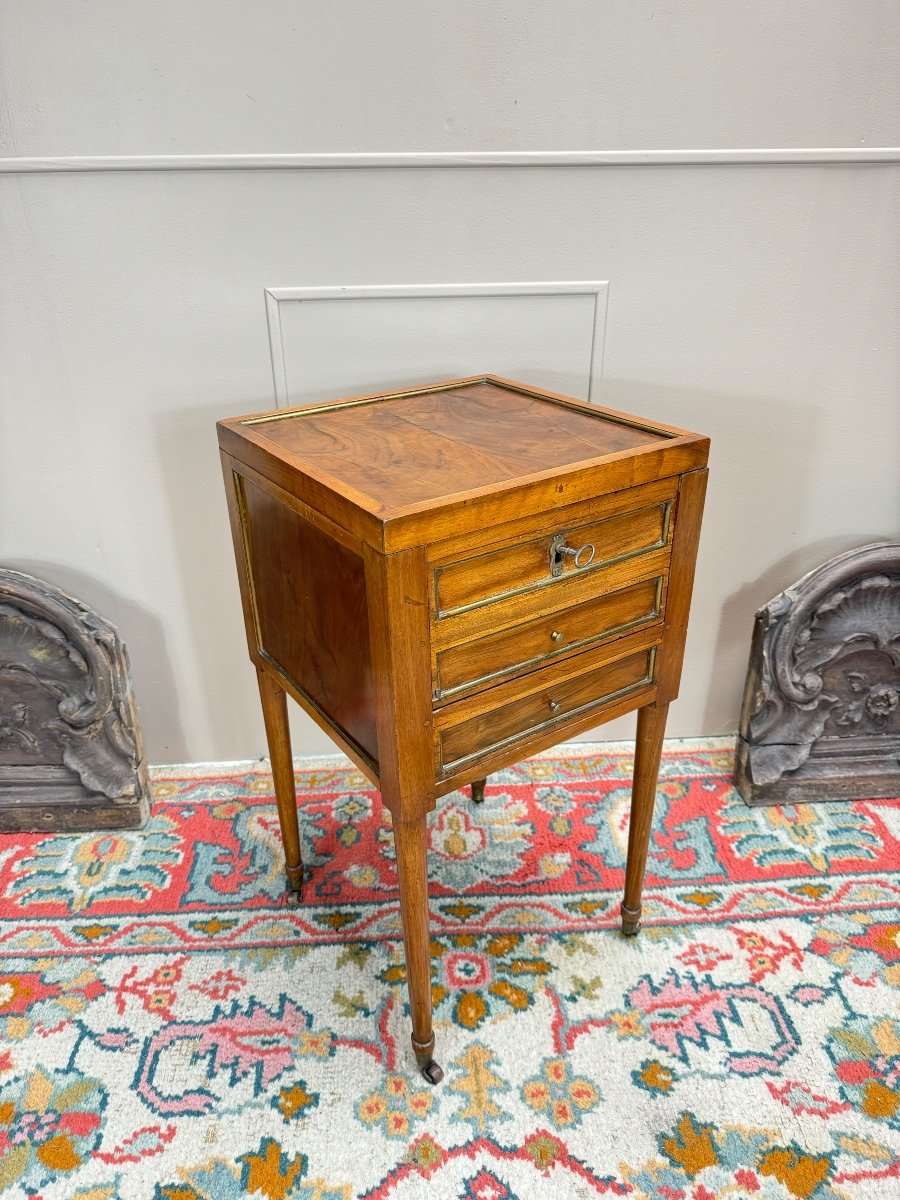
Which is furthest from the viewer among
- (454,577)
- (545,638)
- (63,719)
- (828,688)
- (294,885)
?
(828,688)

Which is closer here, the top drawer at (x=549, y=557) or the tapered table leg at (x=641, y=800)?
the top drawer at (x=549, y=557)

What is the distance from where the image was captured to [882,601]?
1.83m

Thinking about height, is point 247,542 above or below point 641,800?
above

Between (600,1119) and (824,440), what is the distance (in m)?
1.37

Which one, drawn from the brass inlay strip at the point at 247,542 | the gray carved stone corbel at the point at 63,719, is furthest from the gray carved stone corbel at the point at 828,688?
the gray carved stone corbel at the point at 63,719

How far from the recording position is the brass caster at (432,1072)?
132 centimetres

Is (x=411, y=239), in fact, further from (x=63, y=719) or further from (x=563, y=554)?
(x=63, y=719)

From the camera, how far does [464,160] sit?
1.48 metres

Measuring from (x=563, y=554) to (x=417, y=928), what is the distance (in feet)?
1.91

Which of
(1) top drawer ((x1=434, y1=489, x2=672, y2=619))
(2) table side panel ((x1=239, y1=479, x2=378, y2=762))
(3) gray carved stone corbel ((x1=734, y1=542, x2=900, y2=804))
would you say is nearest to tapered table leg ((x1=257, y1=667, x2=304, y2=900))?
(2) table side panel ((x1=239, y1=479, x2=378, y2=762))

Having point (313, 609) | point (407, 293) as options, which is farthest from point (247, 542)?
point (407, 293)

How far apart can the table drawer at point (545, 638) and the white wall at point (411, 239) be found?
0.64 meters

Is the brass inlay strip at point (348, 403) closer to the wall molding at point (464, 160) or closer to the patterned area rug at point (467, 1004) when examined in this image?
the wall molding at point (464, 160)

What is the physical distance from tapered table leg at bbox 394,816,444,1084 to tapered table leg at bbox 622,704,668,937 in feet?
1.40
